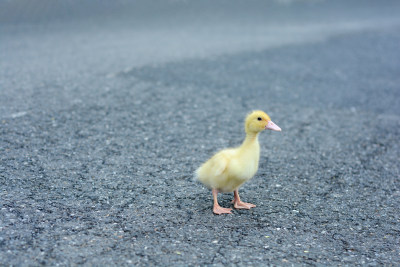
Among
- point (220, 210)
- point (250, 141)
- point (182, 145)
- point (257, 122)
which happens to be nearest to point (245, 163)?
point (250, 141)

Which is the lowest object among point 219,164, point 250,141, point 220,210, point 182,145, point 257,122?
point 220,210

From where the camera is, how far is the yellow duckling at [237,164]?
11.3ft

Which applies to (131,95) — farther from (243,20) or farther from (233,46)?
(243,20)

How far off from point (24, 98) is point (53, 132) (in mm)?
1235

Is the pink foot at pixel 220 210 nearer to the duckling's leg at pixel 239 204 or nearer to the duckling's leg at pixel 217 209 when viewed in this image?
the duckling's leg at pixel 217 209

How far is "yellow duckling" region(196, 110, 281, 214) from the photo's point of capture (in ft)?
11.3

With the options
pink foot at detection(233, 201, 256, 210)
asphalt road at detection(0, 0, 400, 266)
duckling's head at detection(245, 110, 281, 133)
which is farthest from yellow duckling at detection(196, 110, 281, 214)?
asphalt road at detection(0, 0, 400, 266)

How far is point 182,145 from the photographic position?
16.6ft

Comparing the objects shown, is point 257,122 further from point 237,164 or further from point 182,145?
point 182,145

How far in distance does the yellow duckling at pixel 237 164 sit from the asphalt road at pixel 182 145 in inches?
10.9

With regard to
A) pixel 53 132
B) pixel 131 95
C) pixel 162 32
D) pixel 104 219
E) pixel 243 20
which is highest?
pixel 243 20

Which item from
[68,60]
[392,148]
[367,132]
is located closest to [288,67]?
[367,132]

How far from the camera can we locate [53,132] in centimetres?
502

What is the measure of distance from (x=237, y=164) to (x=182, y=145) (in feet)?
5.57
